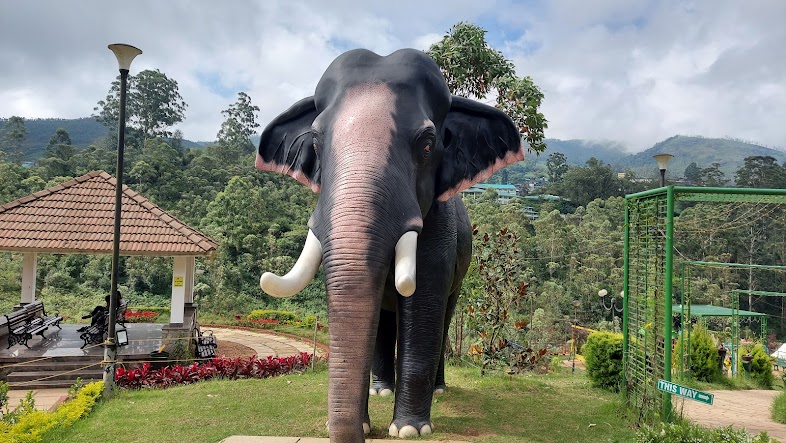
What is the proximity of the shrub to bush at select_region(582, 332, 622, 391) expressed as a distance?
6.73 meters

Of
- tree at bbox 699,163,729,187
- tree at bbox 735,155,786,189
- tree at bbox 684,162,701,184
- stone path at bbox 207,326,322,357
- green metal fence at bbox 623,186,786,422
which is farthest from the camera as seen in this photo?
tree at bbox 684,162,701,184

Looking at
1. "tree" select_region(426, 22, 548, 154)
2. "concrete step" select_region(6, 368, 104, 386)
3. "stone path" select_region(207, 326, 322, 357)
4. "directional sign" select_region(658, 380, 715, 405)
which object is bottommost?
"stone path" select_region(207, 326, 322, 357)

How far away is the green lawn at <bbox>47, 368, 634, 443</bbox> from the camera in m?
5.17

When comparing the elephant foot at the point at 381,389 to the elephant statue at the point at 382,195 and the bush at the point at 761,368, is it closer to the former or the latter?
the elephant statue at the point at 382,195

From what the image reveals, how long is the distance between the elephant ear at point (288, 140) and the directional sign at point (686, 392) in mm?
3538

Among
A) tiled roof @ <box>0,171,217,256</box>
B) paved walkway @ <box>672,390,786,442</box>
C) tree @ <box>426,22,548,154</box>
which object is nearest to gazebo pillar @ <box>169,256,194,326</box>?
tiled roof @ <box>0,171,217,256</box>

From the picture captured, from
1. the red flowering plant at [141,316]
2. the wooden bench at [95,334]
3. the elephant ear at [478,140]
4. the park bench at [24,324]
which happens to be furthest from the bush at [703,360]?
the red flowering plant at [141,316]

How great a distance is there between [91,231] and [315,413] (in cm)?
842

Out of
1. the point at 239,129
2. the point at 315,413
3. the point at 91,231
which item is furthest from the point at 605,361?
the point at 239,129

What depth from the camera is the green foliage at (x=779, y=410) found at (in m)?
6.86

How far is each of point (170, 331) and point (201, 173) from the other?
1037 inches

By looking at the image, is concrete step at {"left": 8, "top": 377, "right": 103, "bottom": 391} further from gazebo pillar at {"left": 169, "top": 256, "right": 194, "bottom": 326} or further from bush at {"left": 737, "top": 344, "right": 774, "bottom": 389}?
bush at {"left": 737, "top": 344, "right": 774, "bottom": 389}

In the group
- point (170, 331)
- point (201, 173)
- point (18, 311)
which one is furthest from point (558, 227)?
point (18, 311)

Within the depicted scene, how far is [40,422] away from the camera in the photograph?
523 cm
